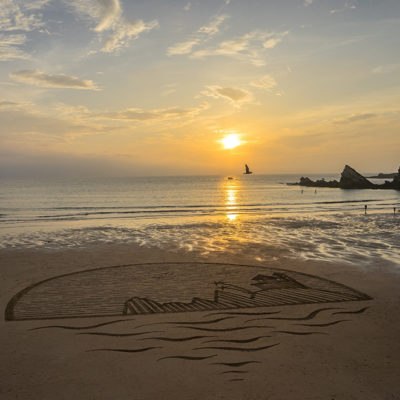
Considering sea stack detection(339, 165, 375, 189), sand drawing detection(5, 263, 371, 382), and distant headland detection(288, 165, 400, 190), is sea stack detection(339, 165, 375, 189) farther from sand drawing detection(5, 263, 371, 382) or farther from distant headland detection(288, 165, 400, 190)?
sand drawing detection(5, 263, 371, 382)

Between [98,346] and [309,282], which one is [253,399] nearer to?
[98,346]

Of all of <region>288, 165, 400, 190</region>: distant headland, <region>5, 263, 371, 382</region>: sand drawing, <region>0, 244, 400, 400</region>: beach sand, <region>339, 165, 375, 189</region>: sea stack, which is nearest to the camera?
<region>0, 244, 400, 400</region>: beach sand

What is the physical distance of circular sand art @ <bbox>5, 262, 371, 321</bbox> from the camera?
403 inches

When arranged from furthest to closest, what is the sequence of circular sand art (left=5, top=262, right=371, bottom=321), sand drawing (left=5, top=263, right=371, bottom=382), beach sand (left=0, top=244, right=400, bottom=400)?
circular sand art (left=5, top=262, right=371, bottom=321) → sand drawing (left=5, top=263, right=371, bottom=382) → beach sand (left=0, top=244, right=400, bottom=400)

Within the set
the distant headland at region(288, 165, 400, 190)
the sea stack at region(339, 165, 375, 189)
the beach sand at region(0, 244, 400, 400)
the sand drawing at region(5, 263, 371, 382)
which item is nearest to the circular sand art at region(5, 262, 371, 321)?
the sand drawing at region(5, 263, 371, 382)

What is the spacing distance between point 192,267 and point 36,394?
9.81 metres

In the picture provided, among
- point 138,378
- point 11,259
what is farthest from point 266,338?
point 11,259

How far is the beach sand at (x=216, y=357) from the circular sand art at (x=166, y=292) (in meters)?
0.55

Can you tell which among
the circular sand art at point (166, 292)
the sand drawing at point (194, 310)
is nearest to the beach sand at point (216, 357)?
the sand drawing at point (194, 310)

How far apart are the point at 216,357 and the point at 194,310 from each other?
2.80 meters

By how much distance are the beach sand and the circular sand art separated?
1.82 ft

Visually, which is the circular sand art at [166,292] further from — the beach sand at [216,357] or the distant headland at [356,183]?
the distant headland at [356,183]

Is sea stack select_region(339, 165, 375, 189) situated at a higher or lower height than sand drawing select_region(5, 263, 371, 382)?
higher

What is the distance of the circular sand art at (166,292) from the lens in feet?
33.6
